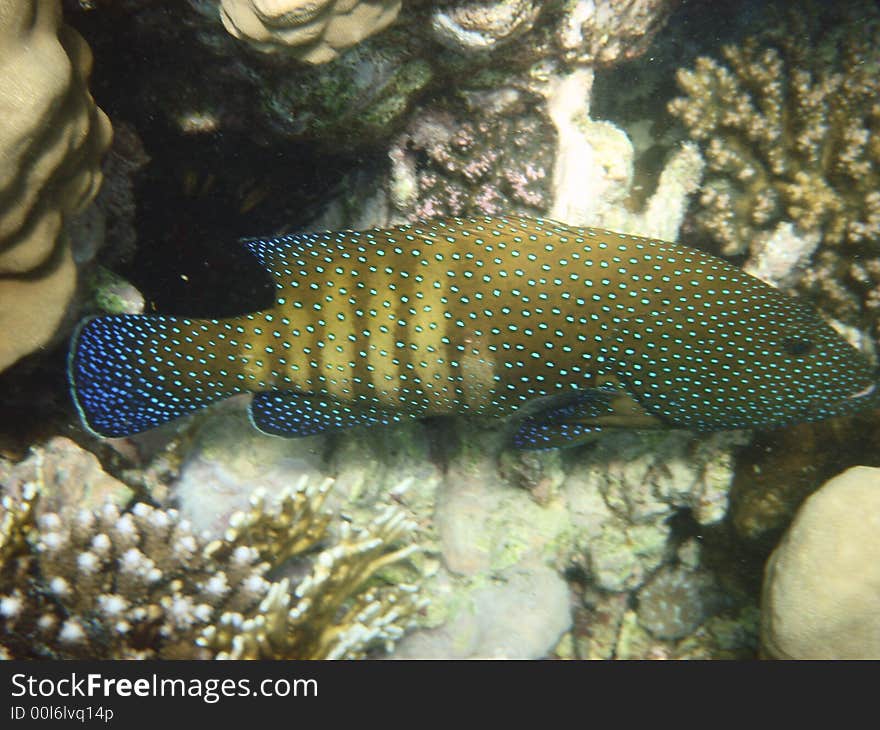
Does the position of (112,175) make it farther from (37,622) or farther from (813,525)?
(813,525)

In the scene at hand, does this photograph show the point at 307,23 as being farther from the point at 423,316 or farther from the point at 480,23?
the point at 423,316

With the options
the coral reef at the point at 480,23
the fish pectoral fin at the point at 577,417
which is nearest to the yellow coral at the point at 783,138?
the coral reef at the point at 480,23

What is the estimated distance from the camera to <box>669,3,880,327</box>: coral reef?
479cm

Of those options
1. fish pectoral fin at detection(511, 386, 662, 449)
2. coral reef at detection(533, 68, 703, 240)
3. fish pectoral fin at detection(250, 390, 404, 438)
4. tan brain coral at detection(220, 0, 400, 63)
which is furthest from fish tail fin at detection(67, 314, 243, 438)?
coral reef at detection(533, 68, 703, 240)

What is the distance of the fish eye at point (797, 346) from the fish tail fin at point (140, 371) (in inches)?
140

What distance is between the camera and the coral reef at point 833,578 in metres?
3.84

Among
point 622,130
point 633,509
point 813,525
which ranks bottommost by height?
point 633,509

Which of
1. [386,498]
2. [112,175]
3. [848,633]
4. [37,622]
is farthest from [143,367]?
[848,633]

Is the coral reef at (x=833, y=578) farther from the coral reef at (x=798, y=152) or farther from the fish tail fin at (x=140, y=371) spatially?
the fish tail fin at (x=140, y=371)

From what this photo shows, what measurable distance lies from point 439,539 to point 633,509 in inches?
70.1

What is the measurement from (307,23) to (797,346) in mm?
3358

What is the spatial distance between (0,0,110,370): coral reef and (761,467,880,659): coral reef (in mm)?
4808

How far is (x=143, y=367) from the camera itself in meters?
4.09

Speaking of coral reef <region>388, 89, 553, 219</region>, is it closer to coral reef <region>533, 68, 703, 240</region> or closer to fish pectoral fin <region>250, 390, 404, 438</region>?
coral reef <region>533, 68, 703, 240</region>
